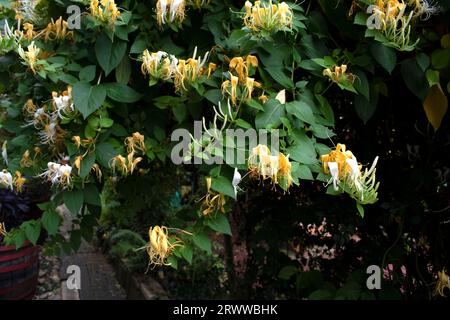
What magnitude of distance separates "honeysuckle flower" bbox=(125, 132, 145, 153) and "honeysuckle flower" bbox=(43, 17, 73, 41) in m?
0.36

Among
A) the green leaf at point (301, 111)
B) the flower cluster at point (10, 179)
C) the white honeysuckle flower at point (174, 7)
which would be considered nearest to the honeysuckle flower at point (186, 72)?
the white honeysuckle flower at point (174, 7)

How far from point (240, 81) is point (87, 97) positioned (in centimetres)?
37

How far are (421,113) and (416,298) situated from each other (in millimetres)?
680

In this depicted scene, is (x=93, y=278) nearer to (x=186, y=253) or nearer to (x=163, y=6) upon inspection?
(x=186, y=253)

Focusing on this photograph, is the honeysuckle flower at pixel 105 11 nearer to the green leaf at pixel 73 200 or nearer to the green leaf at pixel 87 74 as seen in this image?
the green leaf at pixel 87 74

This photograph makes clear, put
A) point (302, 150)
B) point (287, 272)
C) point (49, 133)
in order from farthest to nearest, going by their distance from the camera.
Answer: point (287, 272) < point (49, 133) < point (302, 150)

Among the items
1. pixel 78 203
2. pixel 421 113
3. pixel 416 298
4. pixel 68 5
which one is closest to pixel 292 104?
pixel 78 203

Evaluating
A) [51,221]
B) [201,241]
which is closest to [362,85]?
[201,241]

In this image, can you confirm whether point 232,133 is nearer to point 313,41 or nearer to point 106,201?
point 313,41

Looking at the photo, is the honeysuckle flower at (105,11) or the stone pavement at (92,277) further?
the stone pavement at (92,277)

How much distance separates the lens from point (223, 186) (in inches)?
39.9

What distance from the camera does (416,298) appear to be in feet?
6.06

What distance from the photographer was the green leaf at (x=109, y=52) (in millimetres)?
1202

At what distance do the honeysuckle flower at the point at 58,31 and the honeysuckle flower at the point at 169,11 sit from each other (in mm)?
336
